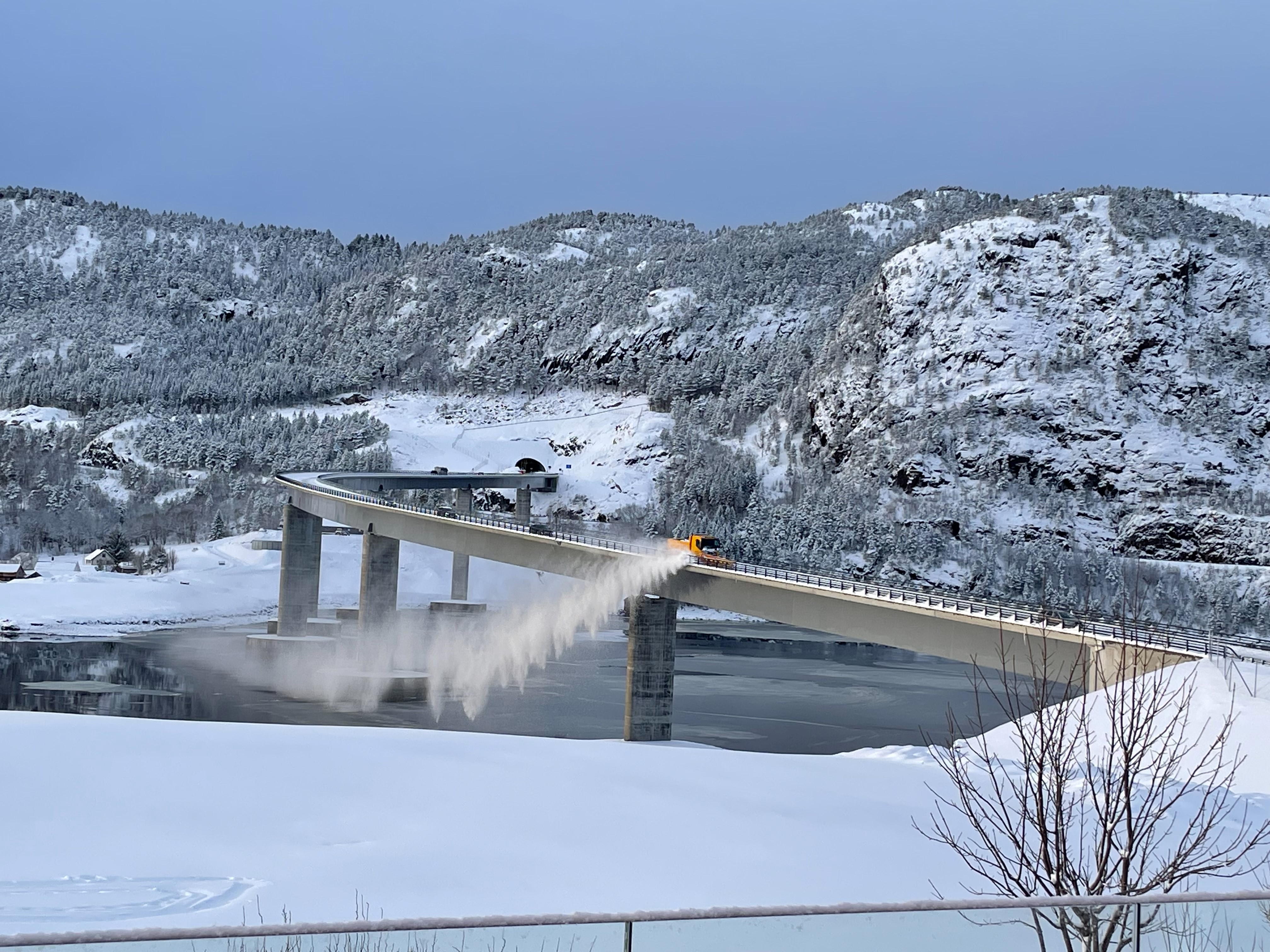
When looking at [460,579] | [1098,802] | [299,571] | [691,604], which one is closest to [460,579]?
[460,579]

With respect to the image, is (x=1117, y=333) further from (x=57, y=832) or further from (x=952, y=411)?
(x=57, y=832)

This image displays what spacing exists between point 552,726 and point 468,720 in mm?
5452

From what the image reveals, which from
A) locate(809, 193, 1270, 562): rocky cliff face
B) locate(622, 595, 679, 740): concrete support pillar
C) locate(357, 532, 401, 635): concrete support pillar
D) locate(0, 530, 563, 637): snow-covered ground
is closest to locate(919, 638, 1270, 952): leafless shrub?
locate(622, 595, 679, 740): concrete support pillar

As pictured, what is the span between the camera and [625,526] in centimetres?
17088

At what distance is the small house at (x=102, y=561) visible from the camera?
405ft

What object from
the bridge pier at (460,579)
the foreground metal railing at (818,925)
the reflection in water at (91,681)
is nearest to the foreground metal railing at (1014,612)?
the foreground metal railing at (818,925)

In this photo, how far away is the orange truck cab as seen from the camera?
181 feet

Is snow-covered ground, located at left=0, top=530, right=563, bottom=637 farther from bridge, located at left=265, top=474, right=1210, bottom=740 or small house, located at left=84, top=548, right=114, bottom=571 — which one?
bridge, located at left=265, top=474, right=1210, bottom=740

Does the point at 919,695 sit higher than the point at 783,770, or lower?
lower

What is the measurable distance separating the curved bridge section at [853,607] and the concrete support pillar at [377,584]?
6.02 m

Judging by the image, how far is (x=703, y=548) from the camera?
57.2m

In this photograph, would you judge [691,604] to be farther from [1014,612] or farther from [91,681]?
[91,681]

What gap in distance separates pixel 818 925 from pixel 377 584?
293 feet

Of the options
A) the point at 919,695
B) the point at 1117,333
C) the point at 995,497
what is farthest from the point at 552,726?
the point at 1117,333
